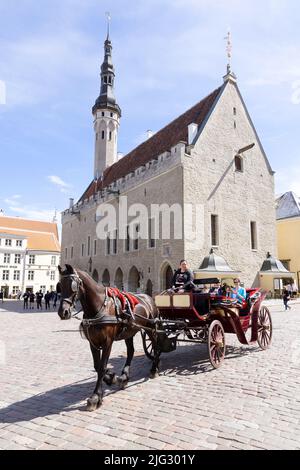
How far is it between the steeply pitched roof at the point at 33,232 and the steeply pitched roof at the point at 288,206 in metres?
33.5

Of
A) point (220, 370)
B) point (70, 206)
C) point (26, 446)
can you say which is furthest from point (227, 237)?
point (70, 206)

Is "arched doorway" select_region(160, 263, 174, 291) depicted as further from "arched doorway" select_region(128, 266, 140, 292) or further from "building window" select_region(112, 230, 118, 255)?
"building window" select_region(112, 230, 118, 255)

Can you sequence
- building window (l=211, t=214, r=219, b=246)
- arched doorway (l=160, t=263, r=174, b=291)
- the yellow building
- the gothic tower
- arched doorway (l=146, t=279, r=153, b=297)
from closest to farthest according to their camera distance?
arched doorway (l=160, t=263, r=174, b=291), building window (l=211, t=214, r=219, b=246), arched doorway (l=146, t=279, r=153, b=297), the yellow building, the gothic tower

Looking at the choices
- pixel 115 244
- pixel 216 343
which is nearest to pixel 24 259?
pixel 115 244

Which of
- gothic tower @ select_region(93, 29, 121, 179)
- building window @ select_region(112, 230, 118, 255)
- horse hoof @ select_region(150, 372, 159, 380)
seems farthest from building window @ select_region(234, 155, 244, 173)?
horse hoof @ select_region(150, 372, 159, 380)

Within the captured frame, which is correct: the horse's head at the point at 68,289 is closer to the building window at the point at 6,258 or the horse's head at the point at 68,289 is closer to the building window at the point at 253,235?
the building window at the point at 253,235

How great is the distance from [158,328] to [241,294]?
247 centimetres

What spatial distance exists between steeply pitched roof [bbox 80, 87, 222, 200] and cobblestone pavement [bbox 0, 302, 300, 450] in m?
19.3

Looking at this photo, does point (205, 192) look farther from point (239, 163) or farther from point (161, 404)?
point (161, 404)

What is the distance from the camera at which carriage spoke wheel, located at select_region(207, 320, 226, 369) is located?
5766 millimetres

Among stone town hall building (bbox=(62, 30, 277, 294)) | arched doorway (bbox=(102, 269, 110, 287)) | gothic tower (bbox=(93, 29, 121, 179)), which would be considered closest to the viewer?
stone town hall building (bbox=(62, 30, 277, 294))

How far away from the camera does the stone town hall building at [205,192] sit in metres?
20.9

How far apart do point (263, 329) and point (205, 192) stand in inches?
580
